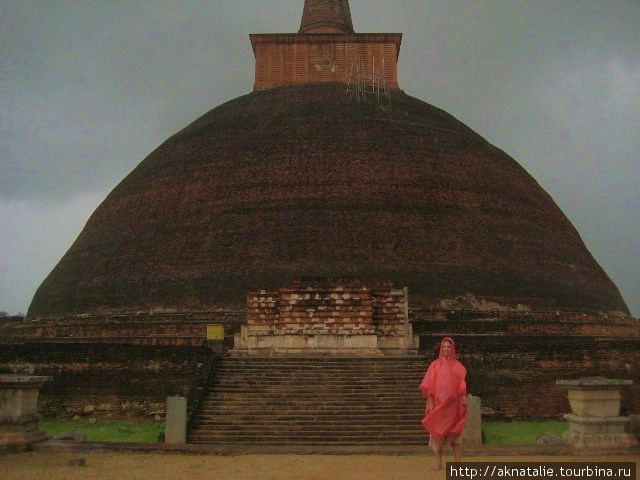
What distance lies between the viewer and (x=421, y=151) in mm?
16656

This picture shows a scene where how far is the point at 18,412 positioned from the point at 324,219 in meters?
8.73

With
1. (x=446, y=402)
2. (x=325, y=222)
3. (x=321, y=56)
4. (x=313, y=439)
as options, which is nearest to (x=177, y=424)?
(x=313, y=439)

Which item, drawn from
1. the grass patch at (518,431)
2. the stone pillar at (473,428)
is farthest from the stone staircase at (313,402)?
the grass patch at (518,431)

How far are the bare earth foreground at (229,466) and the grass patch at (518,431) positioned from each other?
1931mm

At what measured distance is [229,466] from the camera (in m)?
6.35

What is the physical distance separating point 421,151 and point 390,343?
7.07 metres

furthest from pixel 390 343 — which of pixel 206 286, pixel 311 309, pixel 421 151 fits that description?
pixel 421 151

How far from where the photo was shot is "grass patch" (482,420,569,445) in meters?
8.40

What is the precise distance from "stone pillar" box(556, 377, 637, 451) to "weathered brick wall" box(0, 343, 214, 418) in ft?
18.1

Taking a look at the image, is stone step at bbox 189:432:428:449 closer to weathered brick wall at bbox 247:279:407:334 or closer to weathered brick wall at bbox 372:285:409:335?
weathered brick wall at bbox 247:279:407:334

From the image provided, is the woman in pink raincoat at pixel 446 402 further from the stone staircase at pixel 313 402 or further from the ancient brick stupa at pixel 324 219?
the ancient brick stupa at pixel 324 219

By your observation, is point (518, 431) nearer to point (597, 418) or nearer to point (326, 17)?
Result: point (597, 418)


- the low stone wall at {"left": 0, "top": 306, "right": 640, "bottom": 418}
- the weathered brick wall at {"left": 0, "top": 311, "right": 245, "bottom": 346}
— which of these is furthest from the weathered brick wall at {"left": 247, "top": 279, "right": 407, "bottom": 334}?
the weathered brick wall at {"left": 0, "top": 311, "right": 245, "bottom": 346}

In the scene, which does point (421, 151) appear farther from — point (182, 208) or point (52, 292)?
point (52, 292)
